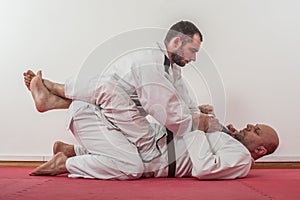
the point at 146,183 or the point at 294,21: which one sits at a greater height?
the point at 294,21

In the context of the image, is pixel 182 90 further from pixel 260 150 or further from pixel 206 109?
pixel 260 150

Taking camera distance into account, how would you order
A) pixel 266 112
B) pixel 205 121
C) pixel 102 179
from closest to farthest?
pixel 102 179, pixel 205 121, pixel 266 112

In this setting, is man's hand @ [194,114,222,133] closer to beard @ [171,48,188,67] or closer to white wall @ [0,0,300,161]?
beard @ [171,48,188,67]

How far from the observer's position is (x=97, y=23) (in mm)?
3639

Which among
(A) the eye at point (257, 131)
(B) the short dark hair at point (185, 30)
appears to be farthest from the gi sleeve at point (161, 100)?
(A) the eye at point (257, 131)

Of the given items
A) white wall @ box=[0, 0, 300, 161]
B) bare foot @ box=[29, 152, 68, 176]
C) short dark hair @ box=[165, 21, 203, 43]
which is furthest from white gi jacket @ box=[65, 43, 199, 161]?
white wall @ box=[0, 0, 300, 161]

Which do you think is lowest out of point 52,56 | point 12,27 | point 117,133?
point 117,133

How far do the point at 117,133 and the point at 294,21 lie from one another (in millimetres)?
1862

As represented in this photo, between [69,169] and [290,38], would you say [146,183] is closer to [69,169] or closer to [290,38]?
[69,169]

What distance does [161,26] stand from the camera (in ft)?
11.8

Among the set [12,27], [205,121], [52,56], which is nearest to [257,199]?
[205,121]

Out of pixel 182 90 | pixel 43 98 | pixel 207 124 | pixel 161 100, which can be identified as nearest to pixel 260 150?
pixel 207 124

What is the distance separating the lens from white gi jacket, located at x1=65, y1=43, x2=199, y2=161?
254 centimetres

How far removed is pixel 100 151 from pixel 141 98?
0.39 m
